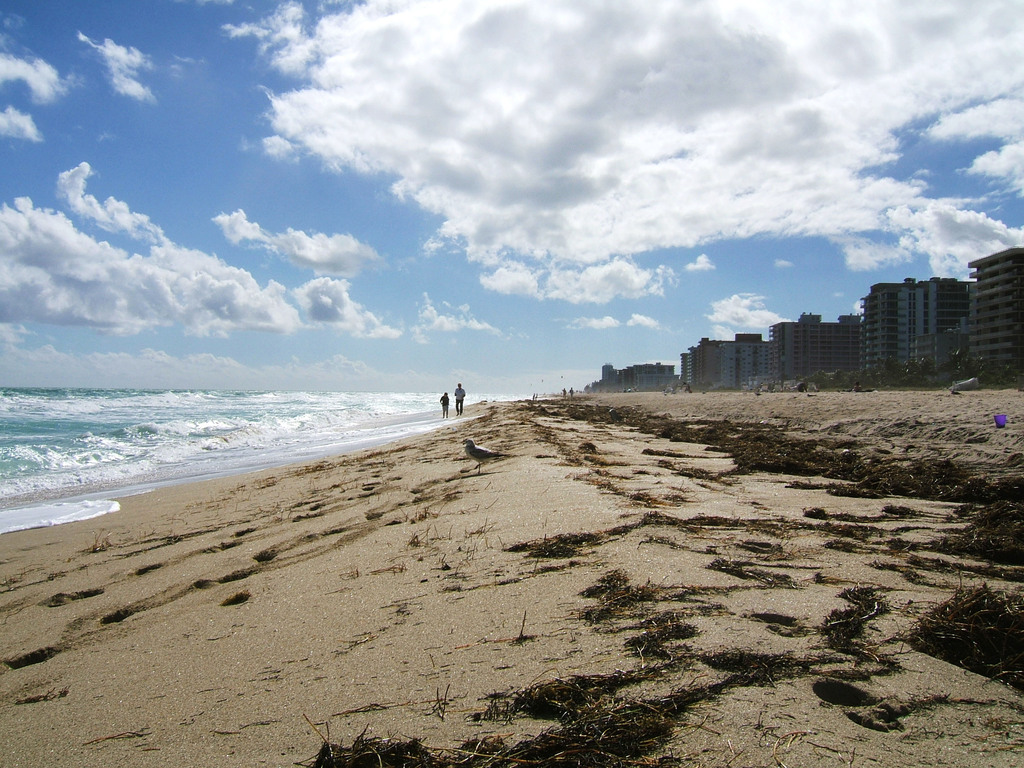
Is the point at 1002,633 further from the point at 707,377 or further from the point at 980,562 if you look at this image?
the point at 707,377

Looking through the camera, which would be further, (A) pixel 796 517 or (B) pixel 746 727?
(A) pixel 796 517

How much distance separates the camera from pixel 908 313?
112 metres

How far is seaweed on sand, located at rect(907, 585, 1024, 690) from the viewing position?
2.04 meters

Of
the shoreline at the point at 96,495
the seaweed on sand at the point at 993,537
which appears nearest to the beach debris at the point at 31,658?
the shoreline at the point at 96,495

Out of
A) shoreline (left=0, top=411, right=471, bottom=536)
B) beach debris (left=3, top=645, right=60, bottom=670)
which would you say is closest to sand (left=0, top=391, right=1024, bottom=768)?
beach debris (left=3, top=645, right=60, bottom=670)

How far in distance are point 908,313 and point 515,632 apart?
13857cm

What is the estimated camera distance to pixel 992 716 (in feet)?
5.83

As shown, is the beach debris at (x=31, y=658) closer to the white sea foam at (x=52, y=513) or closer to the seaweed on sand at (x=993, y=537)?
the white sea foam at (x=52, y=513)

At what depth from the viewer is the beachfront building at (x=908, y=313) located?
111438 mm

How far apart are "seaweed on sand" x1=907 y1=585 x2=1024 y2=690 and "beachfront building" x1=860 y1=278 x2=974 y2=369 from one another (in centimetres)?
13002

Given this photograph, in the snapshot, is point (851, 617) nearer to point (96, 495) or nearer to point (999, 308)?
point (96, 495)

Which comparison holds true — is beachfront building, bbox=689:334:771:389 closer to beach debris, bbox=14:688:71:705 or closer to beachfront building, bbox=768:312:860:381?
beachfront building, bbox=768:312:860:381

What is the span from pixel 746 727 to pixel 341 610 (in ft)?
7.52

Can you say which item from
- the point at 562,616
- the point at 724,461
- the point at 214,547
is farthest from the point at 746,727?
the point at 724,461
